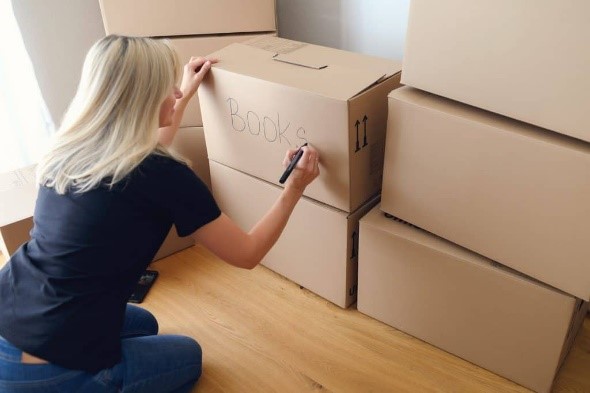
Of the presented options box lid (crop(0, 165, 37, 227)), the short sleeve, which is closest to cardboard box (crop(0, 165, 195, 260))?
box lid (crop(0, 165, 37, 227))

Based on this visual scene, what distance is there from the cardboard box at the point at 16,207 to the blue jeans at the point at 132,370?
0.39 m

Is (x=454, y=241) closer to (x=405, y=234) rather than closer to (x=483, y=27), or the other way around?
(x=405, y=234)

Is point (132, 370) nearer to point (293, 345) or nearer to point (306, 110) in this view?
point (293, 345)

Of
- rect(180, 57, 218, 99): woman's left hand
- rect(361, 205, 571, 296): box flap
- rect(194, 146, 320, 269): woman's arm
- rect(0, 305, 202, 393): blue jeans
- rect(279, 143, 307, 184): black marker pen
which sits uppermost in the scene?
rect(180, 57, 218, 99): woman's left hand

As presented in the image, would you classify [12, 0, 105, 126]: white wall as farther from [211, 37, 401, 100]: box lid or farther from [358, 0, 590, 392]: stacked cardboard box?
[358, 0, 590, 392]: stacked cardboard box

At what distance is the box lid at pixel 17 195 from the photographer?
137 centimetres

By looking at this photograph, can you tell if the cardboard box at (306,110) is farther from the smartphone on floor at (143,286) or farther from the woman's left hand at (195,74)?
the smartphone on floor at (143,286)

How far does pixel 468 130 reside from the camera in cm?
96

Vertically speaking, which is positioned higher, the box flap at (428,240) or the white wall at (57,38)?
the white wall at (57,38)

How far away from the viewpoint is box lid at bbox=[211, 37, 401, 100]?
3.66ft

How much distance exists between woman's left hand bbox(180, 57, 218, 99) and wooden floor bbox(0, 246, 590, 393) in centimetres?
56

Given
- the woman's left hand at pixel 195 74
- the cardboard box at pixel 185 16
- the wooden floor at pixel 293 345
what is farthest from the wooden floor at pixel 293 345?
the cardboard box at pixel 185 16

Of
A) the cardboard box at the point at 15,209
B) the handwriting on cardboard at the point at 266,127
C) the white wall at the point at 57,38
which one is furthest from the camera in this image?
the white wall at the point at 57,38

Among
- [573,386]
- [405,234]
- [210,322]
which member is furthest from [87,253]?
[573,386]
